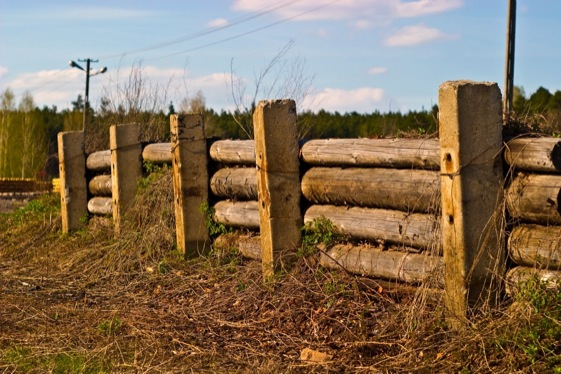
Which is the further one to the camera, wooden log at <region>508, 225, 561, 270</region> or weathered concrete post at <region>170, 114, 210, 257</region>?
weathered concrete post at <region>170, 114, 210, 257</region>

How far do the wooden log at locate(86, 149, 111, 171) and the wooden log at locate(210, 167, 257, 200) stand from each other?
3006mm

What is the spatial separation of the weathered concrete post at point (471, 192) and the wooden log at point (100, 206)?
6.70 m

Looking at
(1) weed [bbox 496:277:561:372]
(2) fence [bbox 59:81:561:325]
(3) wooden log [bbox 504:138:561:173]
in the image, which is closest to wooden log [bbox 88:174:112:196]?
(2) fence [bbox 59:81:561:325]

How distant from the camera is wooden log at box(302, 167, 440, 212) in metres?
6.35

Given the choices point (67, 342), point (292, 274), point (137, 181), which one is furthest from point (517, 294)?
→ point (137, 181)

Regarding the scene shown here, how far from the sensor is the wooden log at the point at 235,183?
858 cm

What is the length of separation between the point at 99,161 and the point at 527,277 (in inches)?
306

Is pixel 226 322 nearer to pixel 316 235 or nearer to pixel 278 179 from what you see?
pixel 316 235

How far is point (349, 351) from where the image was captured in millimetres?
5793

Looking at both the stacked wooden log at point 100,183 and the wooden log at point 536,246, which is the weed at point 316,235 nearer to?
the wooden log at point 536,246

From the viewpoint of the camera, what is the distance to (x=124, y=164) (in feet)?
35.4

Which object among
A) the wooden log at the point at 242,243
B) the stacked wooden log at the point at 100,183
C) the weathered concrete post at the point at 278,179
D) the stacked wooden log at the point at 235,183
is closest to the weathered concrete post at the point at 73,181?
the stacked wooden log at the point at 100,183

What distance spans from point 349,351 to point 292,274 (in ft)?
5.24

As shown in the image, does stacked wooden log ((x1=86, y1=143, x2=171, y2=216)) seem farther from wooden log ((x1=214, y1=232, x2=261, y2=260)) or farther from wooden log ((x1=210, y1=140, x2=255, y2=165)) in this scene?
wooden log ((x1=214, y1=232, x2=261, y2=260))
